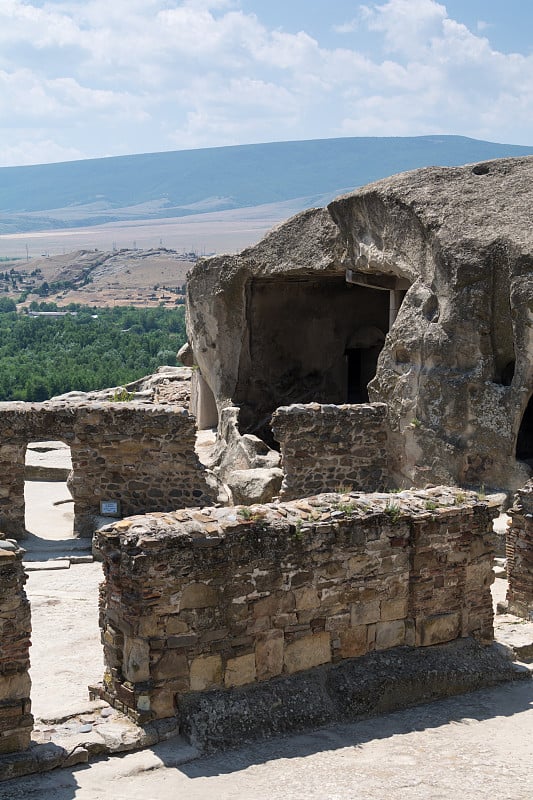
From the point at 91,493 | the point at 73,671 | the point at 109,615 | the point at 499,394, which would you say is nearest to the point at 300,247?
the point at 499,394

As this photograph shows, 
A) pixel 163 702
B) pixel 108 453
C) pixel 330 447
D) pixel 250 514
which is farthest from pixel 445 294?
pixel 163 702

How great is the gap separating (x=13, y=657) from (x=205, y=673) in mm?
1395

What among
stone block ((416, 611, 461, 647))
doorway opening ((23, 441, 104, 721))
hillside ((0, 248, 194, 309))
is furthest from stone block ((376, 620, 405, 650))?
hillside ((0, 248, 194, 309))

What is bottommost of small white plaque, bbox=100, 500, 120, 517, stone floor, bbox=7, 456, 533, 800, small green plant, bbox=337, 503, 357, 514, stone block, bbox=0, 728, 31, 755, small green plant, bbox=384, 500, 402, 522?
stone floor, bbox=7, 456, 533, 800

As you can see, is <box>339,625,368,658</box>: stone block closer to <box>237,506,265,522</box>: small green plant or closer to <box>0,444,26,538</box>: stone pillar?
<box>237,506,265,522</box>: small green plant

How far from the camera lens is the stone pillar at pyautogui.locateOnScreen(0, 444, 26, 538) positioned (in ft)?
46.8

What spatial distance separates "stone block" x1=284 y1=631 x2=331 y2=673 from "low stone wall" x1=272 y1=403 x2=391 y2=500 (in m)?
5.26

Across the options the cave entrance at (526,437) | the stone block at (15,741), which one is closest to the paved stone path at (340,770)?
the stone block at (15,741)

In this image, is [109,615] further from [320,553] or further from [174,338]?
[174,338]

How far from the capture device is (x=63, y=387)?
48.6m

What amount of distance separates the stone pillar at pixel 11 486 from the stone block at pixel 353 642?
7.02 meters

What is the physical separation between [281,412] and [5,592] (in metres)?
6.67

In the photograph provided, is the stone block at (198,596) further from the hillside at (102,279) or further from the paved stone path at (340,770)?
the hillside at (102,279)

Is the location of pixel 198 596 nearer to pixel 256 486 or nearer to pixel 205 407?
pixel 256 486
